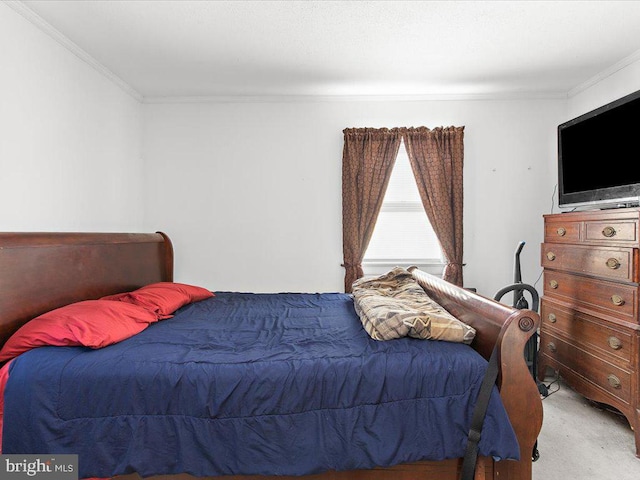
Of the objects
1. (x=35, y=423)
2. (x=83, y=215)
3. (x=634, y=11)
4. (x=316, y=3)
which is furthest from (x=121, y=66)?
(x=634, y=11)

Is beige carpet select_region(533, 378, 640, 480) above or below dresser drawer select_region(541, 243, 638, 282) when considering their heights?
below

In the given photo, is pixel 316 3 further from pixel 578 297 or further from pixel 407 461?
pixel 578 297

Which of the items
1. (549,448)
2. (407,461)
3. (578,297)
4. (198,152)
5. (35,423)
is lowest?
(549,448)

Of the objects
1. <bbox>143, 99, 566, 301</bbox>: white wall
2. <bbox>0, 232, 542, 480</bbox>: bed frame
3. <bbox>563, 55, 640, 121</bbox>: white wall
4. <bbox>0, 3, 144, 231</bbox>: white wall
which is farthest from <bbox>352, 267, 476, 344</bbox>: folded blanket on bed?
<bbox>563, 55, 640, 121</bbox>: white wall

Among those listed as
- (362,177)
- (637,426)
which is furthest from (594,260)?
(362,177)

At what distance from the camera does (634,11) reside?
7.25 feet

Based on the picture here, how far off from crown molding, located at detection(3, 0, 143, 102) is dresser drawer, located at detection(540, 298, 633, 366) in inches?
162

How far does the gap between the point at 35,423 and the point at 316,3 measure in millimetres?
2521

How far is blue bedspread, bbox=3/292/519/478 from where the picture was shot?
144cm

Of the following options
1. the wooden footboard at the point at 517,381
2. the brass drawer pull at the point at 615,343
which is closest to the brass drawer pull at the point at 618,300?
the brass drawer pull at the point at 615,343

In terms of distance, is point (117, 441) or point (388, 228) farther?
point (388, 228)

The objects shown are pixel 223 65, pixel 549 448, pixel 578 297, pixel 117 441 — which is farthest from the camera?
pixel 223 65

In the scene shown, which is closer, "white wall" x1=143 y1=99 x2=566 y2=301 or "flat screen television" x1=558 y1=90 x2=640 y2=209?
"flat screen television" x1=558 y1=90 x2=640 y2=209

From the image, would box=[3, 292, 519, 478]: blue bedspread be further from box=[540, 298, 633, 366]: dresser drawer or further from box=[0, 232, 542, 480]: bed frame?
box=[540, 298, 633, 366]: dresser drawer
